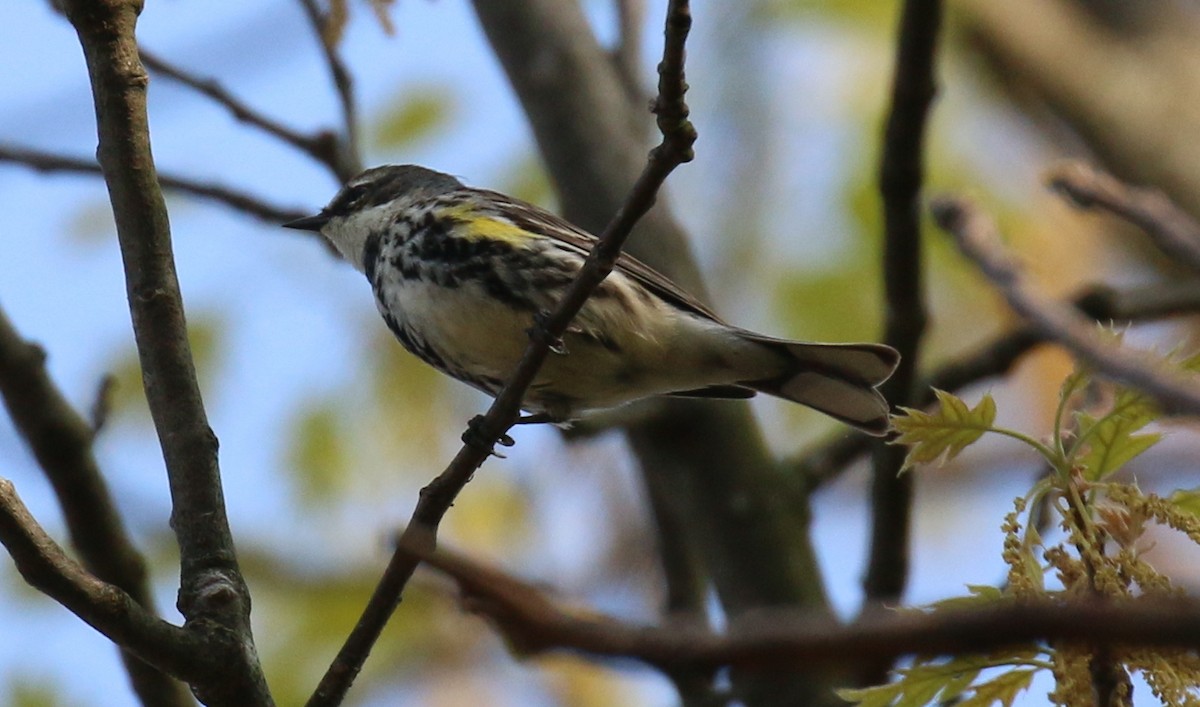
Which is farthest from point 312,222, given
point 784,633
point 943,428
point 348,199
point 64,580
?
point 784,633

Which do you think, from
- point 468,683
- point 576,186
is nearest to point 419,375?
point 468,683

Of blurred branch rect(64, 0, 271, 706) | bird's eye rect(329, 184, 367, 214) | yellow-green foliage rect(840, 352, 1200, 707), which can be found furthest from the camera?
bird's eye rect(329, 184, 367, 214)

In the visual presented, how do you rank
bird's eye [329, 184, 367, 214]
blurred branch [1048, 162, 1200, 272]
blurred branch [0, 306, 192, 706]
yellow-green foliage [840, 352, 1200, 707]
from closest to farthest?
blurred branch [1048, 162, 1200, 272] < yellow-green foliage [840, 352, 1200, 707] < blurred branch [0, 306, 192, 706] < bird's eye [329, 184, 367, 214]

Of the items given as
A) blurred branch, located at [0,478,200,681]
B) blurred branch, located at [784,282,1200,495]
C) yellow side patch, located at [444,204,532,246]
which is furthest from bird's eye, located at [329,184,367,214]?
blurred branch, located at [0,478,200,681]

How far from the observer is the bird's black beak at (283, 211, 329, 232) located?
17.4 ft

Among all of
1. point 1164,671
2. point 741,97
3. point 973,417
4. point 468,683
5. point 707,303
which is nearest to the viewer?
point 1164,671

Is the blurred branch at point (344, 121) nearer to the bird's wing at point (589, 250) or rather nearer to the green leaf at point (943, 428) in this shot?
the bird's wing at point (589, 250)

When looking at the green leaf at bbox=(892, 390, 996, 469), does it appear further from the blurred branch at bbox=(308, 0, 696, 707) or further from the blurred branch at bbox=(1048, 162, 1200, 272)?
the blurred branch at bbox=(1048, 162, 1200, 272)

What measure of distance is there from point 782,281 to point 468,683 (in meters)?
2.35

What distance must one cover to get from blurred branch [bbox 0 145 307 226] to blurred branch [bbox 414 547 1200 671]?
12.6 ft

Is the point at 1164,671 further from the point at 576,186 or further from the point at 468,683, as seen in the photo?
the point at 468,683

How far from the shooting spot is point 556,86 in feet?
17.1

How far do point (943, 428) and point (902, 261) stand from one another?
1.96 metres

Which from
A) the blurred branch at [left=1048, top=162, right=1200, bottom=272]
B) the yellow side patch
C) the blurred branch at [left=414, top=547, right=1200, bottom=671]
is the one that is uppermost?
the yellow side patch
